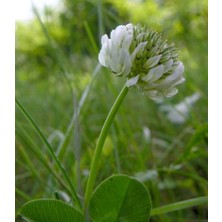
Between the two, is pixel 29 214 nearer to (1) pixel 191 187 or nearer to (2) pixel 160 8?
(1) pixel 191 187

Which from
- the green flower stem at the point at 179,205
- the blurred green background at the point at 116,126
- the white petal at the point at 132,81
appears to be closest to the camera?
the white petal at the point at 132,81

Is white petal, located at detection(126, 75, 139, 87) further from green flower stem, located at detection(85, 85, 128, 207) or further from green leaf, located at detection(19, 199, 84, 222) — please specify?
green leaf, located at detection(19, 199, 84, 222)

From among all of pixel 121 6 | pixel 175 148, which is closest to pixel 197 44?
pixel 121 6

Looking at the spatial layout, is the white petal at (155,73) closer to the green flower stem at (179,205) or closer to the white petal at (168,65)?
the white petal at (168,65)

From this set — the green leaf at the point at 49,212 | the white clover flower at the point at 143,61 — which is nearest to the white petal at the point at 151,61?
the white clover flower at the point at 143,61

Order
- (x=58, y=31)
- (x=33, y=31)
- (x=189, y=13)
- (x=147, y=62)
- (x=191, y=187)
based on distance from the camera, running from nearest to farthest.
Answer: (x=147, y=62) → (x=191, y=187) → (x=189, y=13) → (x=58, y=31) → (x=33, y=31)

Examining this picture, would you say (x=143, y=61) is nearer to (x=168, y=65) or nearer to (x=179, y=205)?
(x=168, y=65)
